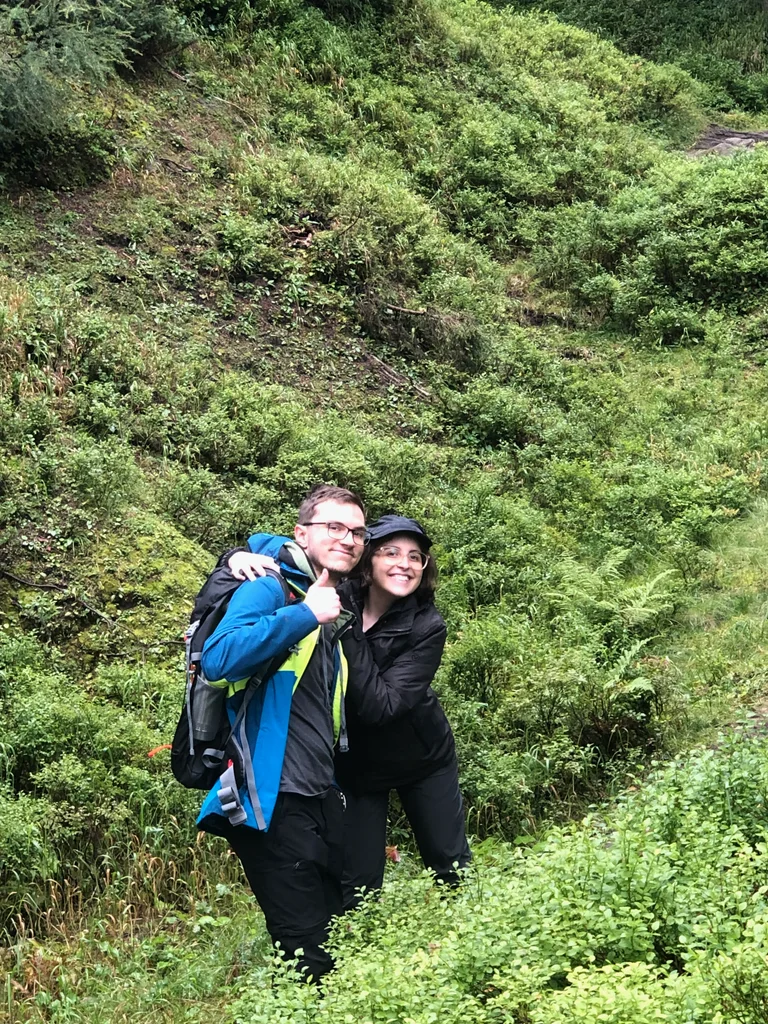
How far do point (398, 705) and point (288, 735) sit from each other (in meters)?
0.55

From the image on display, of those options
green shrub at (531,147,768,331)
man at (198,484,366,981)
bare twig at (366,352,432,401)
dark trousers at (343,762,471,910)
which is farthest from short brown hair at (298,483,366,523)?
green shrub at (531,147,768,331)

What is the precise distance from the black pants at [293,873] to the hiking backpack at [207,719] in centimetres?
22

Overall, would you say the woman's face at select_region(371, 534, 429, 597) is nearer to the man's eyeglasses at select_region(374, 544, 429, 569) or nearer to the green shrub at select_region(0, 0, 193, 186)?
the man's eyeglasses at select_region(374, 544, 429, 569)

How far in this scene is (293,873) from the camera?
11.3 ft

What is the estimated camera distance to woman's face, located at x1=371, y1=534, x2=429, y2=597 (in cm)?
404

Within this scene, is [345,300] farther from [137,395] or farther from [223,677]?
[223,677]

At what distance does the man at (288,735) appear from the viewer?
3324 millimetres

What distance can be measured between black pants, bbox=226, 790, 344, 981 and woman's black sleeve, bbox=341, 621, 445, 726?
16.6 inches

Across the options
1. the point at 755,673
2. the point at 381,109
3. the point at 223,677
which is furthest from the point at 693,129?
the point at 223,677

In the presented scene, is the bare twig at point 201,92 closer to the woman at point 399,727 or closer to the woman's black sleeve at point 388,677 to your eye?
the woman at point 399,727

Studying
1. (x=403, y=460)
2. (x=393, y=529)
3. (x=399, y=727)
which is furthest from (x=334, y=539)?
(x=403, y=460)

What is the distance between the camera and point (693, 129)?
797 inches

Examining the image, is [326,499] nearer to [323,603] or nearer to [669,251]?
[323,603]

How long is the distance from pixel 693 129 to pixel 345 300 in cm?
1128
